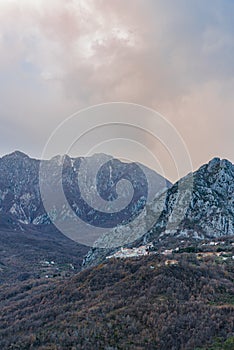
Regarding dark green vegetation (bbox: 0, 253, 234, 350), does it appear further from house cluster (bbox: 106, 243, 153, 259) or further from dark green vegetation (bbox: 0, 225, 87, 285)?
dark green vegetation (bbox: 0, 225, 87, 285)

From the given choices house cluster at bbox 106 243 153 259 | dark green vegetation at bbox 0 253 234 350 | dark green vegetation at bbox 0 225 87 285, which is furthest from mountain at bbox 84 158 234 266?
dark green vegetation at bbox 0 253 234 350

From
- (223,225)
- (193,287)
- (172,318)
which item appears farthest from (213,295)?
(223,225)

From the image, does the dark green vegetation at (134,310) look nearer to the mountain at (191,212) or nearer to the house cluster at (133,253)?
the house cluster at (133,253)

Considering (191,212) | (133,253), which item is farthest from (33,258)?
(191,212)

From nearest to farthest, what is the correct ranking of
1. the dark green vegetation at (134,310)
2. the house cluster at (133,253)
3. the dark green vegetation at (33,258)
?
the dark green vegetation at (134,310) → the house cluster at (133,253) → the dark green vegetation at (33,258)

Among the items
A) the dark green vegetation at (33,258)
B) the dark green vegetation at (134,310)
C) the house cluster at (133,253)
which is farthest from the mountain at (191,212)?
the dark green vegetation at (134,310)

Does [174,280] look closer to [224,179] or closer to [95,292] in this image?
[95,292]
